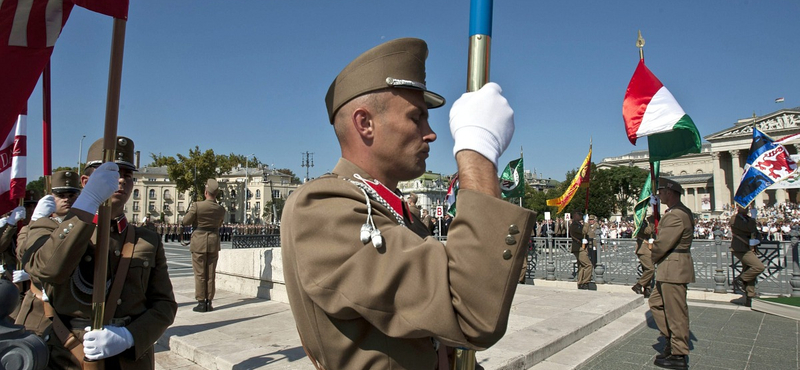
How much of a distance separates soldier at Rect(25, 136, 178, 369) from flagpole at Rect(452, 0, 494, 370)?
201cm

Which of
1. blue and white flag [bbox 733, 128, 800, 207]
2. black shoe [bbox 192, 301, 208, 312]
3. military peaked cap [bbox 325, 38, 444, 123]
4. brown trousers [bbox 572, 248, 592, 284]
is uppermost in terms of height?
blue and white flag [bbox 733, 128, 800, 207]

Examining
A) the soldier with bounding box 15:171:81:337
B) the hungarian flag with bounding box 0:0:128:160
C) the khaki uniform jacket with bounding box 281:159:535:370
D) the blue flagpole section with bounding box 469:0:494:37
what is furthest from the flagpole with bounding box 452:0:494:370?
the soldier with bounding box 15:171:81:337

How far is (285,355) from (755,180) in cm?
Answer: 1040

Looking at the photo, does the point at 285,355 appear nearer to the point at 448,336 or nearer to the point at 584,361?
the point at 584,361

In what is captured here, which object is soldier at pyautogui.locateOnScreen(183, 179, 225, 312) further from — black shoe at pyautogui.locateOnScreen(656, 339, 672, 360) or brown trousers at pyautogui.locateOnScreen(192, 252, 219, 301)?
black shoe at pyautogui.locateOnScreen(656, 339, 672, 360)

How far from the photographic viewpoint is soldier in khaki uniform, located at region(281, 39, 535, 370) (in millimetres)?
1138

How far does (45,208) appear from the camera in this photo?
4250mm

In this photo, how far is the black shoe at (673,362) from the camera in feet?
18.2

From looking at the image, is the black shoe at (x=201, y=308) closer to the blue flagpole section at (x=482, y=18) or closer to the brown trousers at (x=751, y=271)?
the blue flagpole section at (x=482, y=18)

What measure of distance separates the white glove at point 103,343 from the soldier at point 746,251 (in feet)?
38.2

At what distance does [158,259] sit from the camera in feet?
10.3

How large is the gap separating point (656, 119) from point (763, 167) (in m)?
5.03

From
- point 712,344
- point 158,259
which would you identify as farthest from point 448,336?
point 712,344

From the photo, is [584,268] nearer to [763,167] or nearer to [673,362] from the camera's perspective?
[763,167]
